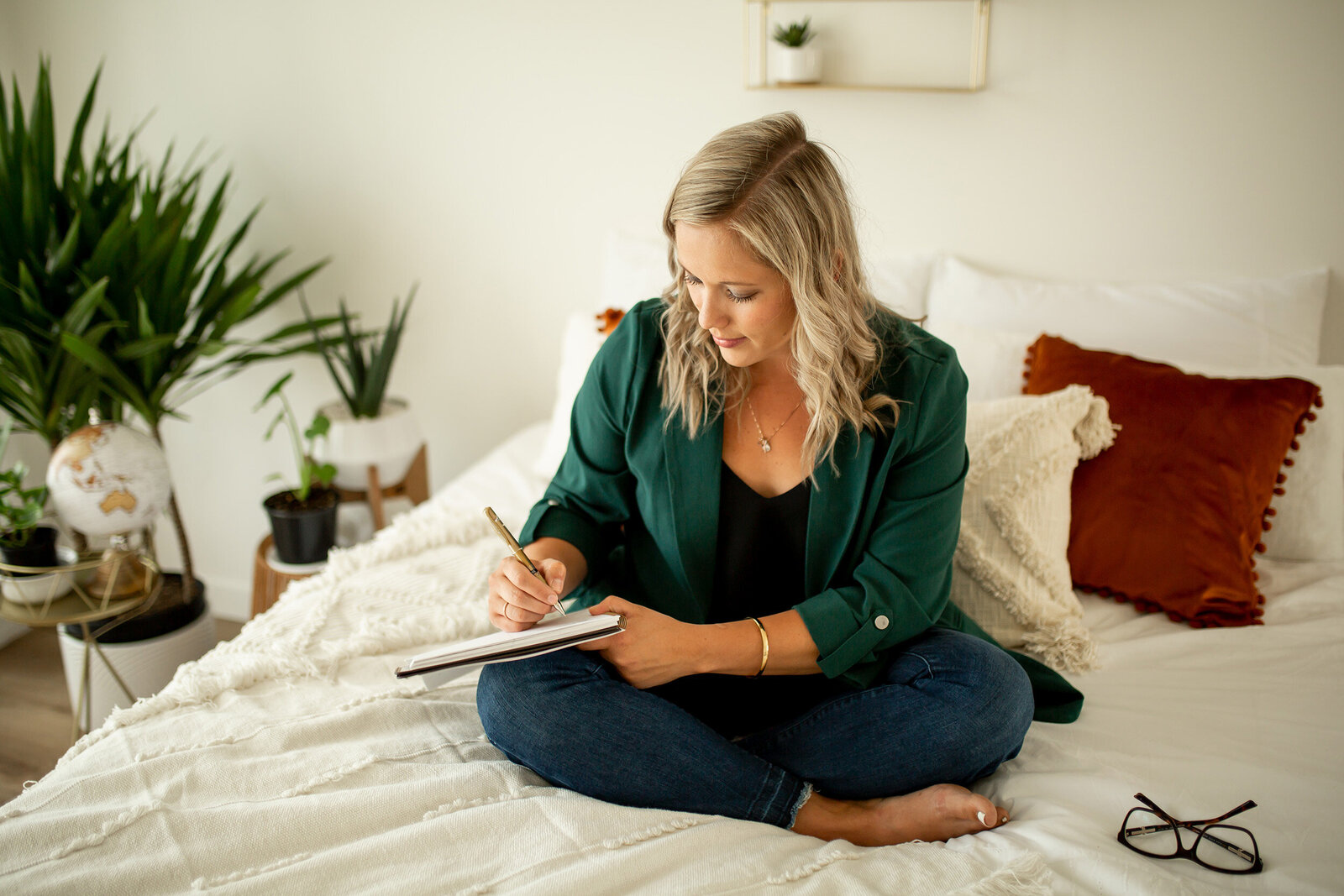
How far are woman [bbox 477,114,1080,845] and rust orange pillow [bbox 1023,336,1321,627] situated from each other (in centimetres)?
33

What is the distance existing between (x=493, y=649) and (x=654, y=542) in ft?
1.25

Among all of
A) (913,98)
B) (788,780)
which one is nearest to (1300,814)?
(788,780)

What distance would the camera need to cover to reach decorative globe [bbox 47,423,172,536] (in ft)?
5.73

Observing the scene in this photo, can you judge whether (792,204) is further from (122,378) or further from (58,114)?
(58,114)

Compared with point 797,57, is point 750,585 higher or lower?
lower

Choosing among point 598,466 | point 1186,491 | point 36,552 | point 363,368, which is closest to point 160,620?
point 36,552

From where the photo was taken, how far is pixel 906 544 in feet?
4.02

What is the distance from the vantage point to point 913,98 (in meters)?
1.91

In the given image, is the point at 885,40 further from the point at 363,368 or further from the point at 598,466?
the point at 363,368

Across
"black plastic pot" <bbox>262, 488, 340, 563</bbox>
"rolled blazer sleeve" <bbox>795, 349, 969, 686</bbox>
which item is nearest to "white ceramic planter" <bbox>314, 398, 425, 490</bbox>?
"black plastic pot" <bbox>262, 488, 340, 563</bbox>

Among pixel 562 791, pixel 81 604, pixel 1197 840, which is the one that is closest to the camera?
pixel 1197 840

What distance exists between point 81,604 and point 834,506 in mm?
1414

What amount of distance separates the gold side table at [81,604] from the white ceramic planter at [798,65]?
5.24ft

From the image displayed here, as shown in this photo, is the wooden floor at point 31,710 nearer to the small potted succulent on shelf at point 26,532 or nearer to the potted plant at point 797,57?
the small potted succulent on shelf at point 26,532
